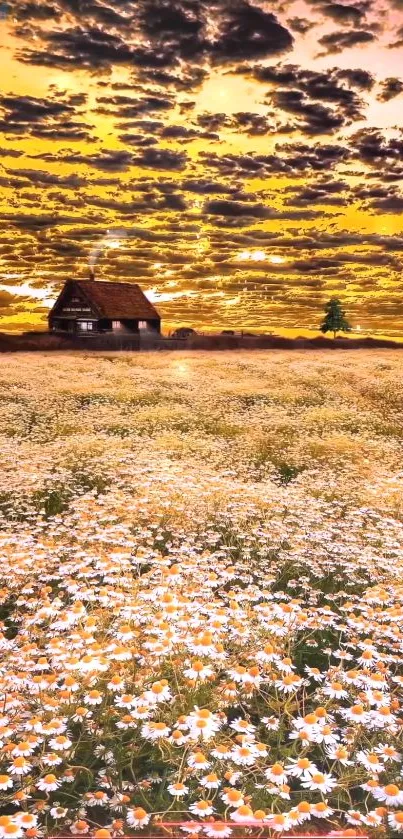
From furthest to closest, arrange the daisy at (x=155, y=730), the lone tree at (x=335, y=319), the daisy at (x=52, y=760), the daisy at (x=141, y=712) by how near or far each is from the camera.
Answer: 1. the lone tree at (x=335, y=319)
2. the daisy at (x=141, y=712)
3. the daisy at (x=155, y=730)
4. the daisy at (x=52, y=760)

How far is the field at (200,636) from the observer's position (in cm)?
387

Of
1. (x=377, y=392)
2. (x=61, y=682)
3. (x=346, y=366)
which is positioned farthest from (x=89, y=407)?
(x=346, y=366)

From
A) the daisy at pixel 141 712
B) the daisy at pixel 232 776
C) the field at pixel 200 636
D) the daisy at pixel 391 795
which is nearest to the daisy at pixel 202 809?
the field at pixel 200 636

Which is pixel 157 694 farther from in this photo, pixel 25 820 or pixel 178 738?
pixel 25 820

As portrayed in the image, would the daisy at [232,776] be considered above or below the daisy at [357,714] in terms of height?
below

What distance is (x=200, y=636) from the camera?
4727 mm

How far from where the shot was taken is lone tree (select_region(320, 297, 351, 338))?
94.8 m

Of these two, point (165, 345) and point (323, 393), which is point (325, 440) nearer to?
point (323, 393)

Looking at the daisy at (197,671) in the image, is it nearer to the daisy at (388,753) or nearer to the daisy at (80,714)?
the daisy at (80,714)

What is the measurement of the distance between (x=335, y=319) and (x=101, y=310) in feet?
152

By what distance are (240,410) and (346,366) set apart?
19.7 meters

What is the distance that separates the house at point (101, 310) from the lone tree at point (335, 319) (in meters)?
37.2

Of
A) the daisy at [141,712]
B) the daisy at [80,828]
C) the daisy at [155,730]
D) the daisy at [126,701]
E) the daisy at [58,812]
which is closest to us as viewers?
the daisy at [80,828]

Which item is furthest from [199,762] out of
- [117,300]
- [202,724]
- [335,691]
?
[117,300]
